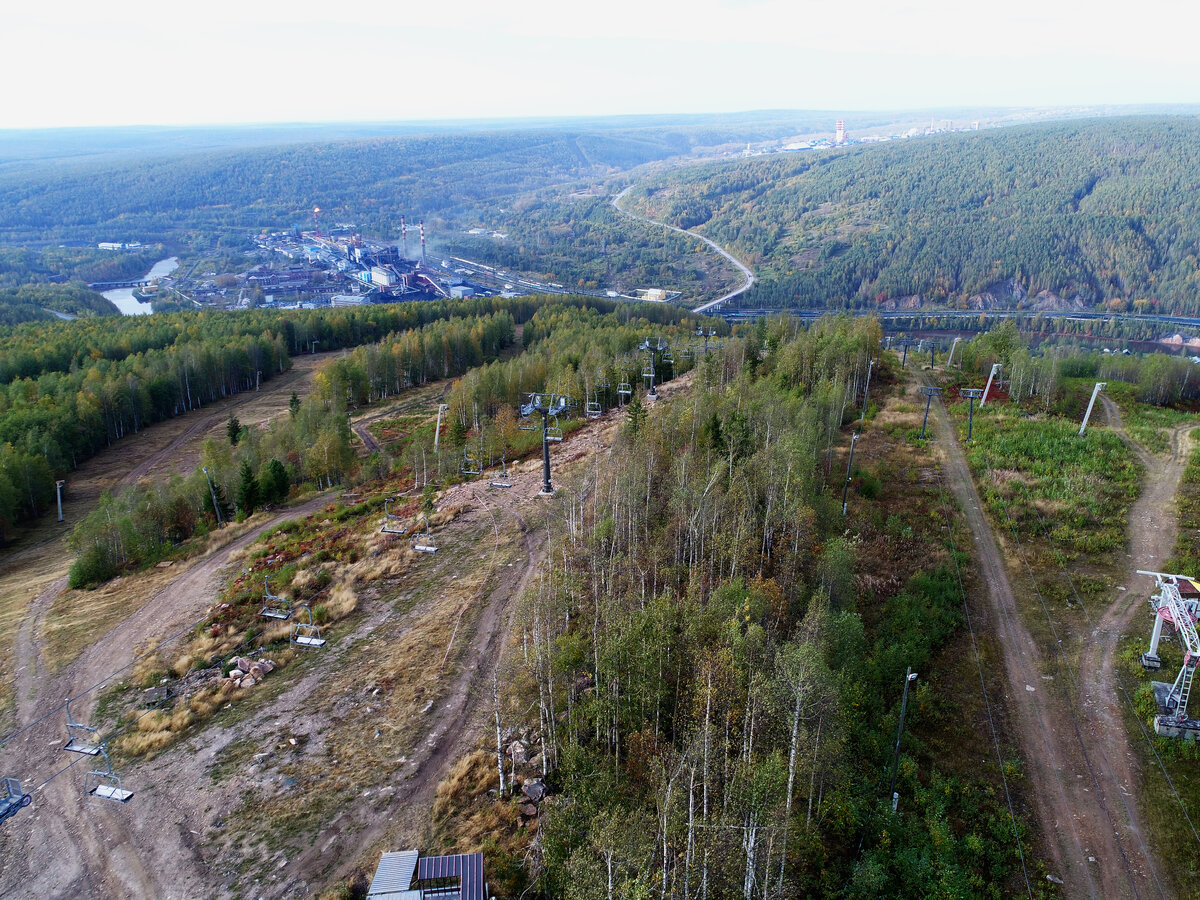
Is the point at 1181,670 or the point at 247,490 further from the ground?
the point at 1181,670

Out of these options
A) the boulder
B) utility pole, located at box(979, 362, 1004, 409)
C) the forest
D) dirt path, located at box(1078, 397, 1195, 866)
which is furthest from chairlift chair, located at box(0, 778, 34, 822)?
utility pole, located at box(979, 362, 1004, 409)

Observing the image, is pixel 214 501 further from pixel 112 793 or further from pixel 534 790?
pixel 534 790

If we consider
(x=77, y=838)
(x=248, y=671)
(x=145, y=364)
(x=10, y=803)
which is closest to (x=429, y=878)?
(x=77, y=838)

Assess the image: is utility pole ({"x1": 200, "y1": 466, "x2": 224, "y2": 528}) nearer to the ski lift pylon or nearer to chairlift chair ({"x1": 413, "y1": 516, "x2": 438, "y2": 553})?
chairlift chair ({"x1": 413, "y1": 516, "x2": 438, "y2": 553})


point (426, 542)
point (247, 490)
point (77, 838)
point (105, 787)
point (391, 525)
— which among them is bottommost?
point (247, 490)

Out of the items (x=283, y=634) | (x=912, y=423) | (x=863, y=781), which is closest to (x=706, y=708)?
(x=863, y=781)
